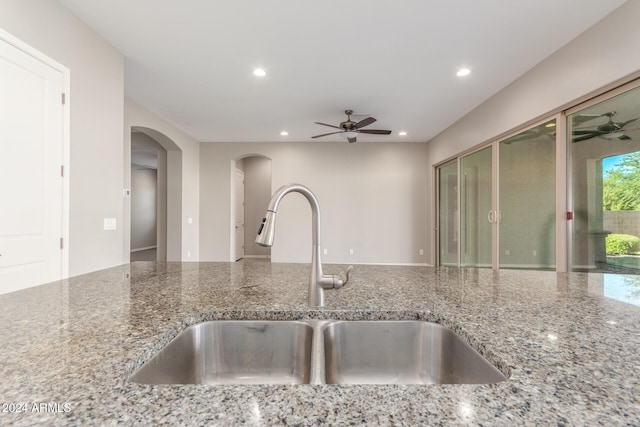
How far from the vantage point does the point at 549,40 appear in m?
2.49

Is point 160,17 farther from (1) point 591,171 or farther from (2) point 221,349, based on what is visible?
(1) point 591,171

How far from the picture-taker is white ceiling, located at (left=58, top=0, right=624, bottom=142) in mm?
2143

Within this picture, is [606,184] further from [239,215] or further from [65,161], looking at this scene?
[239,215]

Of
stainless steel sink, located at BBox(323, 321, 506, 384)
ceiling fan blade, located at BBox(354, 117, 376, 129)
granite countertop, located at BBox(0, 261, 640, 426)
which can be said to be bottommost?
stainless steel sink, located at BBox(323, 321, 506, 384)

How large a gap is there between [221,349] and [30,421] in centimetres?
46

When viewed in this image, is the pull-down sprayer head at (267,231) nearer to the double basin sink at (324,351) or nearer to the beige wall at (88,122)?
the double basin sink at (324,351)

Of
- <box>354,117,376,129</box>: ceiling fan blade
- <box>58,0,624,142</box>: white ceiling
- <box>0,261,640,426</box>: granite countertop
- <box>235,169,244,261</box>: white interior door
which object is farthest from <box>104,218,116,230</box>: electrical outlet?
<box>235,169,244,261</box>: white interior door

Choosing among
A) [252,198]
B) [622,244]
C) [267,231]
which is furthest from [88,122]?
[252,198]

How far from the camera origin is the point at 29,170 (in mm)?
1945

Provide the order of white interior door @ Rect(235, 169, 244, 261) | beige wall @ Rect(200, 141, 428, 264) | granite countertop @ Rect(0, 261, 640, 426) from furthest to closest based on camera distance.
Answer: white interior door @ Rect(235, 169, 244, 261)
beige wall @ Rect(200, 141, 428, 264)
granite countertop @ Rect(0, 261, 640, 426)

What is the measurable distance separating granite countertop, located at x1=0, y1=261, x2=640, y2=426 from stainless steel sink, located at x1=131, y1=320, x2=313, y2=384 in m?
0.04

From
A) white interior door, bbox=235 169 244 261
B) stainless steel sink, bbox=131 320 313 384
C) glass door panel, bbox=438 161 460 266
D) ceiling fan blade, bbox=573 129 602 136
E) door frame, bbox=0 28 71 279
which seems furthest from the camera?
white interior door, bbox=235 169 244 261

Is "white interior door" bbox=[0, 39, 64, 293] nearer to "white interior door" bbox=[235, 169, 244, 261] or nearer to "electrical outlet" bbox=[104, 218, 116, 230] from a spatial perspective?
"electrical outlet" bbox=[104, 218, 116, 230]

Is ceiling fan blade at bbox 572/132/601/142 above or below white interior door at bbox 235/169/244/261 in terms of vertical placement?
above
